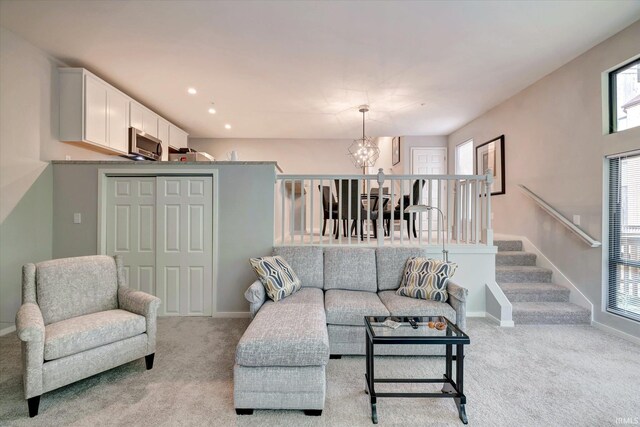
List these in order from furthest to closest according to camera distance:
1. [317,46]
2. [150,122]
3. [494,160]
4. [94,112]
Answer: [494,160] → [150,122] → [94,112] → [317,46]

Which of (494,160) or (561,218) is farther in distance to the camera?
(494,160)

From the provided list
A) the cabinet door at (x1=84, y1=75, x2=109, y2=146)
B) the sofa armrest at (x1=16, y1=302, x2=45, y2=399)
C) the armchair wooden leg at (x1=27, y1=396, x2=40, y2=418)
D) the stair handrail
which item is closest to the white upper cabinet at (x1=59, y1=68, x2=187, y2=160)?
the cabinet door at (x1=84, y1=75, x2=109, y2=146)

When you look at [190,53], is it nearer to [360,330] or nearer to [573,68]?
[360,330]

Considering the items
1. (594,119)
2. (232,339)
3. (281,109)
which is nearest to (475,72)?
(594,119)

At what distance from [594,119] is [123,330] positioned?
196 inches

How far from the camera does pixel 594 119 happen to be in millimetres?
3227

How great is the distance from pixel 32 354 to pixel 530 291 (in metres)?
4.67

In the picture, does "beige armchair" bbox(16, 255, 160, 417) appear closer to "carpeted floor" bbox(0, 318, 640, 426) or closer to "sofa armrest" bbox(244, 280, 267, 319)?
"carpeted floor" bbox(0, 318, 640, 426)

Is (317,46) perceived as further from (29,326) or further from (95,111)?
(29,326)

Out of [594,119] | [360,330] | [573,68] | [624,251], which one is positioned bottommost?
[360,330]

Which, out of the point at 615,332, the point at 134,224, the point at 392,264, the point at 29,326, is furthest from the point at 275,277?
the point at 615,332

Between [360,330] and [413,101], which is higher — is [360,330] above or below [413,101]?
below

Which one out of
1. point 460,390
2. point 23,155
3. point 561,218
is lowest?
point 460,390

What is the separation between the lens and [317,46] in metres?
3.13
